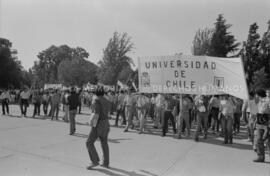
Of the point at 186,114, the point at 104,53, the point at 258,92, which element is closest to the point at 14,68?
the point at 104,53

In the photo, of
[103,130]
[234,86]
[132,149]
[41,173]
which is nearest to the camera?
[41,173]

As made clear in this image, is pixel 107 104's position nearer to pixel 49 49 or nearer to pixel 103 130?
pixel 103 130

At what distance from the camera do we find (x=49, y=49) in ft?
302

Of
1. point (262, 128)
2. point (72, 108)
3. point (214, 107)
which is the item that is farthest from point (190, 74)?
point (72, 108)

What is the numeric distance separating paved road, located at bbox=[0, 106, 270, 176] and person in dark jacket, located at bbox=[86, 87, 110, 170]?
0.27 m

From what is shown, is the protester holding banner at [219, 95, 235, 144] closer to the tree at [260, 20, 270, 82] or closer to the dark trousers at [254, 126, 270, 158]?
the dark trousers at [254, 126, 270, 158]

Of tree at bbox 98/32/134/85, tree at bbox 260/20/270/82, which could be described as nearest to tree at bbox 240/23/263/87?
tree at bbox 260/20/270/82

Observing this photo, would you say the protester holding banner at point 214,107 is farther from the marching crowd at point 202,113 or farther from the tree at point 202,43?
the tree at point 202,43

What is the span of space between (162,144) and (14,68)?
149ft

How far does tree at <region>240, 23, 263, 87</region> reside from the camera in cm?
4466

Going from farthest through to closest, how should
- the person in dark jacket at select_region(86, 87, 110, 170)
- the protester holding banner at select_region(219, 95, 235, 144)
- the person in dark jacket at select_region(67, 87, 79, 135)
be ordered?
1. the person in dark jacket at select_region(67, 87, 79, 135)
2. the protester holding banner at select_region(219, 95, 235, 144)
3. the person in dark jacket at select_region(86, 87, 110, 170)

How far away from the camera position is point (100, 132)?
20.5 ft

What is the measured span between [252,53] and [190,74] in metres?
40.2

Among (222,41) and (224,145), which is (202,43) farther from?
(224,145)
